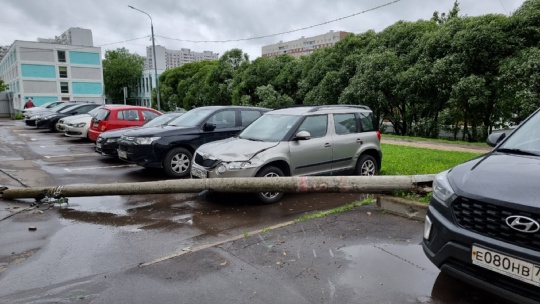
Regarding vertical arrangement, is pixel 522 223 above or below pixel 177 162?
above

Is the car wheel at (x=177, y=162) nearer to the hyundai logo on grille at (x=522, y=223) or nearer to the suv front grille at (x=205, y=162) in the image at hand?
the suv front grille at (x=205, y=162)

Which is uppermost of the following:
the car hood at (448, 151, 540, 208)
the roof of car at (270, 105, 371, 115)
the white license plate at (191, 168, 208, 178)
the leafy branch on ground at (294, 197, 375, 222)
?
the roof of car at (270, 105, 371, 115)

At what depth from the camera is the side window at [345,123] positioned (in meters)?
7.48

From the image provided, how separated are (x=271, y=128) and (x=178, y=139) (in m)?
2.72

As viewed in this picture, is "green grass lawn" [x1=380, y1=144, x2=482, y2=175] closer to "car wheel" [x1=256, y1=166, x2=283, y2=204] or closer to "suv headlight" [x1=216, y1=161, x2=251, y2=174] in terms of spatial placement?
"car wheel" [x1=256, y1=166, x2=283, y2=204]

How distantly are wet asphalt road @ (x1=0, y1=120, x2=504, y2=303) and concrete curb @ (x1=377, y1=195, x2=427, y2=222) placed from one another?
0.18 metres

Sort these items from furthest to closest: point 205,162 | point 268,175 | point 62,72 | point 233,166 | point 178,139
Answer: point 62,72 < point 178,139 < point 205,162 < point 268,175 < point 233,166

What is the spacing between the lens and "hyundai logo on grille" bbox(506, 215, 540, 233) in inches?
95.7

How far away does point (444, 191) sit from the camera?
3129 millimetres

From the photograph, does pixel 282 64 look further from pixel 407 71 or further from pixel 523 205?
pixel 523 205

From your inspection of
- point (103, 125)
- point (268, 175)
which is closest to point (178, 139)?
point (268, 175)

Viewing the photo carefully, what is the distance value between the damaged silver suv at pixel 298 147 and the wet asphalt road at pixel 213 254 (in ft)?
2.08

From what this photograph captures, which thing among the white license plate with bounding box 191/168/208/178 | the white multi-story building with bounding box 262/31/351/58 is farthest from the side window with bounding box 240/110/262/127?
the white multi-story building with bounding box 262/31/351/58

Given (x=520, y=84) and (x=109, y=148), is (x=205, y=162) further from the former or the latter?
(x=520, y=84)
